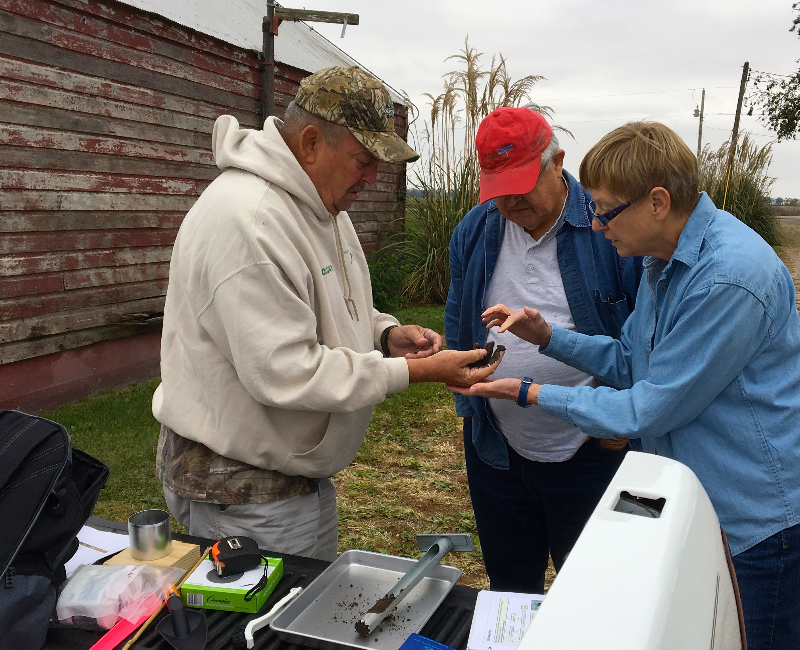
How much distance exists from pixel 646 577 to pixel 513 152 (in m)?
1.74

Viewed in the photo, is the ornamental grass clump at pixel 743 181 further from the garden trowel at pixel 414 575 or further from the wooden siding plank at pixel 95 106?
the garden trowel at pixel 414 575

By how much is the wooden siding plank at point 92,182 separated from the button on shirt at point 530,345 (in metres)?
4.66

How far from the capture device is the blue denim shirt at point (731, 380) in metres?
1.72

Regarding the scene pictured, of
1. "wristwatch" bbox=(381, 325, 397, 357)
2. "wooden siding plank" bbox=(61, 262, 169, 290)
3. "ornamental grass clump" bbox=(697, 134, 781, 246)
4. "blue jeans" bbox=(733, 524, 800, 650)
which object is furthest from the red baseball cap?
"ornamental grass clump" bbox=(697, 134, 781, 246)

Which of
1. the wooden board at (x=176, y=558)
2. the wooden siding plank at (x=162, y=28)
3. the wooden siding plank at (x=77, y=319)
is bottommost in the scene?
the wooden siding plank at (x=77, y=319)

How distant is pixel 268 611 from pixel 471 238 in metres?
1.62

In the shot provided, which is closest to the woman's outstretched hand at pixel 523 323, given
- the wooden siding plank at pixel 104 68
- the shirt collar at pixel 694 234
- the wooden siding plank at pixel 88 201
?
the shirt collar at pixel 694 234

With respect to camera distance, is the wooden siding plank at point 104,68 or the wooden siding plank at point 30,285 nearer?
the wooden siding plank at point 104,68

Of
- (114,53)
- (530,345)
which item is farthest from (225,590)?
(114,53)

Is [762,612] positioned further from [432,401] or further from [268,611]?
[432,401]

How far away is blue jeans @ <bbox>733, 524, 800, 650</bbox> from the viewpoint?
1768 millimetres

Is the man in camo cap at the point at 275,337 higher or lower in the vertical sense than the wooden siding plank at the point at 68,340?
higher

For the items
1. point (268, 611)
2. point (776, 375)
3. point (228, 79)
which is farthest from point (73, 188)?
point (776, 375)

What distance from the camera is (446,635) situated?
5.08ft
